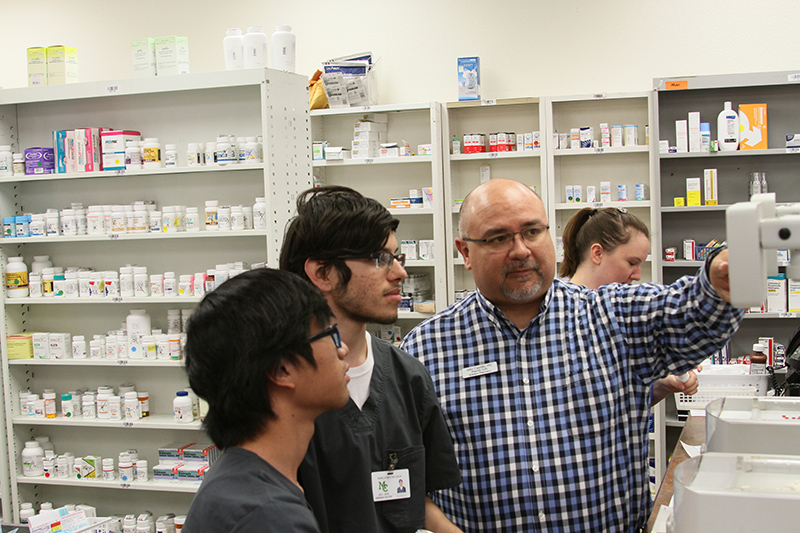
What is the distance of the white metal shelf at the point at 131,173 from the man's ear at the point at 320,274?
243 cm

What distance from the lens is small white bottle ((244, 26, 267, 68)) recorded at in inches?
152

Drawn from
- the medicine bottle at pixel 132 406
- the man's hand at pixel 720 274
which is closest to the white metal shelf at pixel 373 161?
the medicine bottle at pixel 132 406

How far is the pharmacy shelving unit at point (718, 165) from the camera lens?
4.41 m

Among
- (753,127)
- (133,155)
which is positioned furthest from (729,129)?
(133,155)

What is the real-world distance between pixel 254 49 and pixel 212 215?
0.96 metres

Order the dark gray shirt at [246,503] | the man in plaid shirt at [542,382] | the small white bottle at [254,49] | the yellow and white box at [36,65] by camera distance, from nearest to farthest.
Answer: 1. the dark gray shirt at [246,503]
2. the man in plaid shirt at [542,382]
3. the small white bottle at [254,49]
4. the yellow and white box at [36,65]

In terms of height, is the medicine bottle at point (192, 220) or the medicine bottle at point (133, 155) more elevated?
the medicine bottle at point (133, 155)

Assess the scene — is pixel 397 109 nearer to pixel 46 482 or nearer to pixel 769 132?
pixel 769 132

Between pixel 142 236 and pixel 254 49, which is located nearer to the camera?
pixel 254 49

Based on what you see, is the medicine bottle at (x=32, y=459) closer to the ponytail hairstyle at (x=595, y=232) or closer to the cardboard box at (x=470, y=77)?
the ponytail hairstyle at (x=595, y=232)

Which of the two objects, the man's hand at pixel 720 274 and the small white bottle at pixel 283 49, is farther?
the small white bottle at pixel 283 49

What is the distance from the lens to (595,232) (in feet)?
8.88

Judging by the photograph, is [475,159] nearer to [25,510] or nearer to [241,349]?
[25,510]

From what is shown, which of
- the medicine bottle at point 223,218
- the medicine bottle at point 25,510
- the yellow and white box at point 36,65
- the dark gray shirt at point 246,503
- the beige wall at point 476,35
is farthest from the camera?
the beige wall at point 476,35
